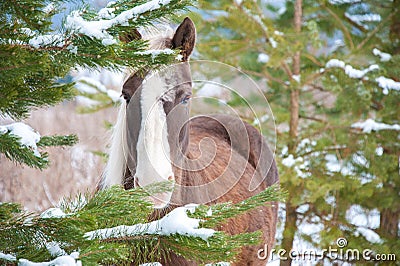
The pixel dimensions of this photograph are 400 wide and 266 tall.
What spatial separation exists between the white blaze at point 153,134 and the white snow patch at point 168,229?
0.69 meters

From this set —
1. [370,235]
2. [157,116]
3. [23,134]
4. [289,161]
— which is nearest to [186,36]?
[157,116]

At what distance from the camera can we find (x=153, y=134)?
2.29 metres

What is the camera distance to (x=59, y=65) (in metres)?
1.54

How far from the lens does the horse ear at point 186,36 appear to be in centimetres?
243

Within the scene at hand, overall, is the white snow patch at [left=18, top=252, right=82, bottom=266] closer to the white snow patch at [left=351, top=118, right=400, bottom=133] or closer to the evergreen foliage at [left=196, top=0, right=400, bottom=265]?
A: the evergreen foliage at [left=196, top=0, right=400, bottom=265]

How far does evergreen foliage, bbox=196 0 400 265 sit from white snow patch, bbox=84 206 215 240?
360 cm

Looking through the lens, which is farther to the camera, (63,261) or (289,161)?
(289,161)

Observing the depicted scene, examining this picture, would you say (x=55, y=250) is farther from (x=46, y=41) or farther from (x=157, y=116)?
(x=157, y=116)

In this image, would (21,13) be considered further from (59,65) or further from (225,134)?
(225,134)

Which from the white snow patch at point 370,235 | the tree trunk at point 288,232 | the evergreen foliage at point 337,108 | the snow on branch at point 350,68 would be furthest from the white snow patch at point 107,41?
the white snow patch at point 370,235

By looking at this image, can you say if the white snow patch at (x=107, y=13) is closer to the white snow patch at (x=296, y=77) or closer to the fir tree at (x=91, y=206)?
the fir tree at (x=91, y=206)

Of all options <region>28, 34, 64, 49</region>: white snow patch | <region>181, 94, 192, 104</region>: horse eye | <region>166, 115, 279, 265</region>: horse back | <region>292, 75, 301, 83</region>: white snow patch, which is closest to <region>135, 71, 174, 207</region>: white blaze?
<region>181, 94, 192, 104</region>: horse eye

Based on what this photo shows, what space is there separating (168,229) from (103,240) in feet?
0.71

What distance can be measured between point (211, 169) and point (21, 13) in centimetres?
184
